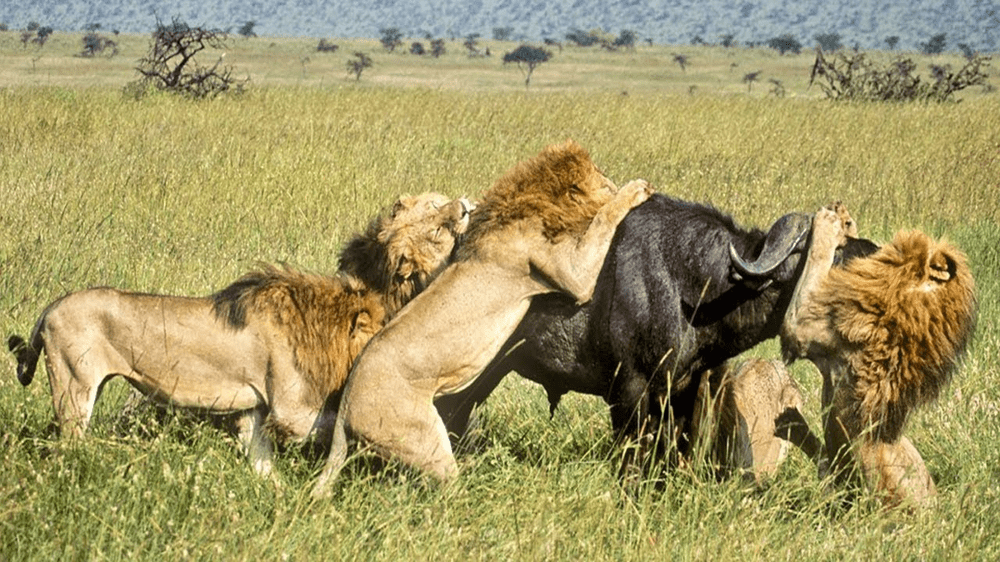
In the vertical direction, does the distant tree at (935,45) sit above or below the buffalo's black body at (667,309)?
below

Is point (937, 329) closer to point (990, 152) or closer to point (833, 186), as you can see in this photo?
point (833, 186)

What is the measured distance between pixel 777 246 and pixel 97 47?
62.3 metres

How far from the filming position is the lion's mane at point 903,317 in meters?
4.09

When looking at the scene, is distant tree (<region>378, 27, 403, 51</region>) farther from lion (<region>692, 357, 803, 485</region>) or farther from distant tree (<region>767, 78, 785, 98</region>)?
lion (<region>692, 357, 803, 485</region>)

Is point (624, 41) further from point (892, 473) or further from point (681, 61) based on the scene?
point (892, 473)

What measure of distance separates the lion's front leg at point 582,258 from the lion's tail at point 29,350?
68.4 inches

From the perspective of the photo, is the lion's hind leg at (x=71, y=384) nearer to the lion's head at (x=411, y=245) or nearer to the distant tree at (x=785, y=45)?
the lion's head at (x=411, y=245)

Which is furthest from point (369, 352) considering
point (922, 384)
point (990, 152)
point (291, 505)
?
point (990, 152)

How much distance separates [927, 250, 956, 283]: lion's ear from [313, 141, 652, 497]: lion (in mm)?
1019

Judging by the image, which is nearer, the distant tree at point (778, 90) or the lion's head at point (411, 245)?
the lion's head at point (411, 245)

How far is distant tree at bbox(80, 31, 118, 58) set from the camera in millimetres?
60531

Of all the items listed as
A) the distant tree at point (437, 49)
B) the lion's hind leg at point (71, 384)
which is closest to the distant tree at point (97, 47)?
the distant tree at point (437, 49)

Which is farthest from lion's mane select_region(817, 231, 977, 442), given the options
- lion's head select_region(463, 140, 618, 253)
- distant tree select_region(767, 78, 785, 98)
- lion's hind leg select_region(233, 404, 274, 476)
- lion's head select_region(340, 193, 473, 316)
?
distant tree select_region(767, 78, 785, 98)

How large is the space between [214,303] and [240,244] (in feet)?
13.9
